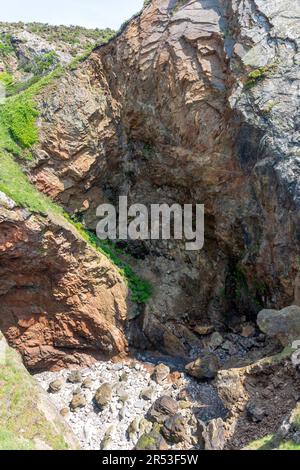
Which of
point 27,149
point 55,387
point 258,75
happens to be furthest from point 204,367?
point 27,149

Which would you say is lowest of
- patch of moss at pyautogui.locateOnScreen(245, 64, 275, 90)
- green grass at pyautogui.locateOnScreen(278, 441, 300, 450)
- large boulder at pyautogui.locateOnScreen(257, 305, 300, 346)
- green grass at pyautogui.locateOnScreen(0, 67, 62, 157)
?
green grass at pyautogui.locateOnScreen(278, 441, 300, 450)

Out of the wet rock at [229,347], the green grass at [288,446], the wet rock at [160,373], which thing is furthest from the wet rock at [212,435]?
the wet rock at [229,347]

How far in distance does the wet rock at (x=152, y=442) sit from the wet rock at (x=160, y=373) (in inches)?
99.5

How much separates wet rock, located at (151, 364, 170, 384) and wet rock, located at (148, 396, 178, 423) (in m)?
1.36

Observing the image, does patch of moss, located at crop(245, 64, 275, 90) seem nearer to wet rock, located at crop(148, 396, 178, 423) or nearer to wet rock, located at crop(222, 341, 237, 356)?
wet rock, located at crop(222, 341, 237, 356)

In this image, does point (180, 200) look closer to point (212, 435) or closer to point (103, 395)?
point (103, 395)

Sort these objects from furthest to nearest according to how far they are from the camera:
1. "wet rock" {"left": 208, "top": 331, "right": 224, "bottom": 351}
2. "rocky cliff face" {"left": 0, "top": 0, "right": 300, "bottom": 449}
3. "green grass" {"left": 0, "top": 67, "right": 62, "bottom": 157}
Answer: "green grass" {"left": 0, "top": 67, "right": 62, "bottom": 157}
"wet rock" {"left": 208, "top": 331, "right": 224, "bottom": 351}
"rocky cliff face" {"left": 0, "top": 0, "right": 300, "bottom": 449}

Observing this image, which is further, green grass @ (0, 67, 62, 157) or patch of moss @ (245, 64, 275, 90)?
green grass @ (0, 67, 62, 157)

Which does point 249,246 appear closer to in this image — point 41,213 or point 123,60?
point 41,213

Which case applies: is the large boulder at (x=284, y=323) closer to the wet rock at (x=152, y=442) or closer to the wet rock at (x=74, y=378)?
the wet rock at (x=152, y=442)

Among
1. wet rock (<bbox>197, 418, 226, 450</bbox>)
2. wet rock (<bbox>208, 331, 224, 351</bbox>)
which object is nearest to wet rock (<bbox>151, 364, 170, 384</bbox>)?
wet rock (<bbox>208, 331, 224, 351</bbox>)

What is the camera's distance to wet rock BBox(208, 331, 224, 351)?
15.3 m

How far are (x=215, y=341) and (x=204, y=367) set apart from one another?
1936 mm
